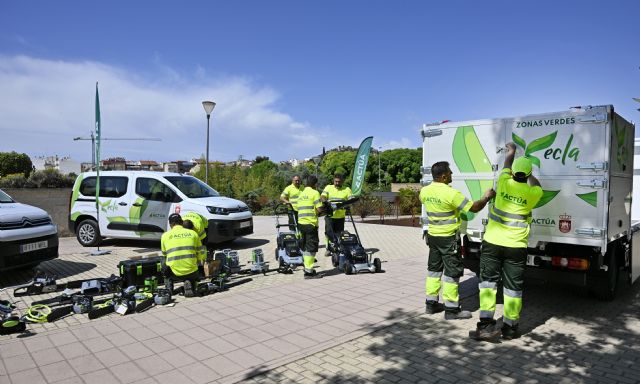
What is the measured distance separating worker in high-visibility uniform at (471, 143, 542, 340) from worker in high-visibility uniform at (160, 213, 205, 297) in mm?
4059

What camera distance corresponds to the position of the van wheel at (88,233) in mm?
11000

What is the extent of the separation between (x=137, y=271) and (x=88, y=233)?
541cm

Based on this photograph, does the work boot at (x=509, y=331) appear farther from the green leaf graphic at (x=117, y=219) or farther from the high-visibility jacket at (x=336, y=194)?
the green leaf graphic at (x=117, y=219)

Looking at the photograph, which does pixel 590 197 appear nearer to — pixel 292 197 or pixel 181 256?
pixel 181 256

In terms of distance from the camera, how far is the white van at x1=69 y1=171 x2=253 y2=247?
33.4 feet

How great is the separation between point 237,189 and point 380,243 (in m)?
13.3

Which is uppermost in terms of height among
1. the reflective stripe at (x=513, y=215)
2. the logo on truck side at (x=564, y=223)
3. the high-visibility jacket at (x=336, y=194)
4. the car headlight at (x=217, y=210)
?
the high-visibility jacket at (x=336, y=194)

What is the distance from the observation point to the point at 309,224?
7.80 meters

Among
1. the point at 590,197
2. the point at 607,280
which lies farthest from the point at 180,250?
the point at 607,280

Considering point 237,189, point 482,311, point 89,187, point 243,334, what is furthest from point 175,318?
point 237,189

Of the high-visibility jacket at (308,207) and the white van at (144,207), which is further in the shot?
the white van at (144,207)

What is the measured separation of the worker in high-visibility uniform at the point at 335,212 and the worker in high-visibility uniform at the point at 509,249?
4.52m

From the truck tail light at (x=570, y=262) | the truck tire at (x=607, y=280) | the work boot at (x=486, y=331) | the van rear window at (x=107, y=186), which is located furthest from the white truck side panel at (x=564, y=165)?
A: the van rear window at (x=107, y=186)

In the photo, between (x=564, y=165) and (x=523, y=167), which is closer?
(x=523, y=167)
